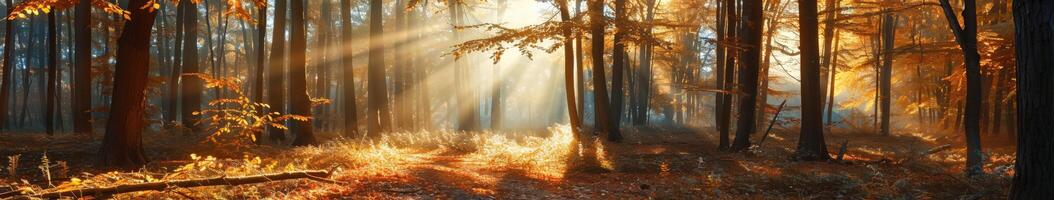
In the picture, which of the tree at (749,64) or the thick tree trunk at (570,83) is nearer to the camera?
the tree at (749,64)

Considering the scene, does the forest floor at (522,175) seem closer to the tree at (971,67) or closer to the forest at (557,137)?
the forest at (557,137)

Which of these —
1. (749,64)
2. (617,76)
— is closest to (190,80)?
(617,76)

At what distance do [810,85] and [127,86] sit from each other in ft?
41.3

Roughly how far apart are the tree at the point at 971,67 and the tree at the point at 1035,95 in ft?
19.2

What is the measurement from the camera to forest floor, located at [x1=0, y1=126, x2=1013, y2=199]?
6.67m

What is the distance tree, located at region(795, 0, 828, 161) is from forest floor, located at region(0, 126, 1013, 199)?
576mm

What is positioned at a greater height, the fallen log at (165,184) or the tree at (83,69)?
the tree at (83,69)

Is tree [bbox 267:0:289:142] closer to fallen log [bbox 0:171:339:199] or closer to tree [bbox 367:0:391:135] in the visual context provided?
tree [bbox 367:0:391:135]

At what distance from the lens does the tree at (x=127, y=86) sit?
834cm

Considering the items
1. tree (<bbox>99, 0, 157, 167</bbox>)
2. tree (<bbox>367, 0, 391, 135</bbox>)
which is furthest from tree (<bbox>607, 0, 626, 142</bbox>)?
tree (<bbox>99, 0, 157, 167</bbox>)

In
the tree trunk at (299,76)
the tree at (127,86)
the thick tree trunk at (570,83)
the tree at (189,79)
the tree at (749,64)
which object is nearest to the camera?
the tree at (127,86)

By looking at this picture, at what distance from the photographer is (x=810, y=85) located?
1234 cm

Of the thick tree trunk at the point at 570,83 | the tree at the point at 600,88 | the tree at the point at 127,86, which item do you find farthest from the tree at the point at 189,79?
the tree at the point at 600,88

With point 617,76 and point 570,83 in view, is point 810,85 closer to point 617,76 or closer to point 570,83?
point 570,83
